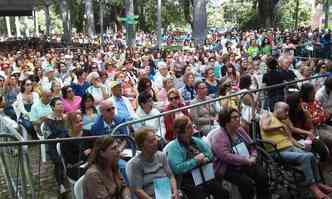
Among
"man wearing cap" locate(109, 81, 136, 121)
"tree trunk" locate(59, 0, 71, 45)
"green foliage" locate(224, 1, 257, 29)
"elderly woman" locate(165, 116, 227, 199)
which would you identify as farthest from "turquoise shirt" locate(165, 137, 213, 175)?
"green foliage" locate(224, 1, 257, 29)

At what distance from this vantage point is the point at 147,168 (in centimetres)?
495

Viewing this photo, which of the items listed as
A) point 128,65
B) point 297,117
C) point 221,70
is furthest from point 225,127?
point 128,65

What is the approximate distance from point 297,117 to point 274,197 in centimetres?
131

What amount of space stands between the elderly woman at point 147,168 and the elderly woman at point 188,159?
0.81 ft

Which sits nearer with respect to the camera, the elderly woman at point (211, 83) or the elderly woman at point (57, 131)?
the elderly woman at point (57, 131)

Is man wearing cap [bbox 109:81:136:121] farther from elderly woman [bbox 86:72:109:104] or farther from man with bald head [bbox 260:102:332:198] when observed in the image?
man with bald head [bbox 260:102:332:198]

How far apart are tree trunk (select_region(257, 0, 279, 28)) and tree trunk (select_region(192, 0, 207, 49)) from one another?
53.9 feet

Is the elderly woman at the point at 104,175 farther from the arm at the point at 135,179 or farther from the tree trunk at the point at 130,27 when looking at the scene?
the tree trunk at the point at 130,27

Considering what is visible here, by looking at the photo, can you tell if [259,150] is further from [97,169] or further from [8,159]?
[8,159]

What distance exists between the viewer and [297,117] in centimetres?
686

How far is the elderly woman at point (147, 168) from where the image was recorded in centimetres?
485

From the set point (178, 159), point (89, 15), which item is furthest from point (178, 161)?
point (89, 15)

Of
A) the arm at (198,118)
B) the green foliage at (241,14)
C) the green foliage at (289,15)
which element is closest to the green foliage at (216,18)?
the green foliage at (241,14)

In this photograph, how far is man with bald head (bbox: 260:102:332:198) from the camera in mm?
5914
